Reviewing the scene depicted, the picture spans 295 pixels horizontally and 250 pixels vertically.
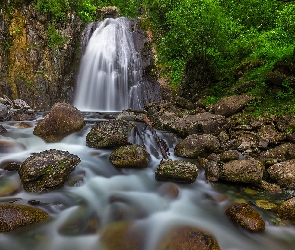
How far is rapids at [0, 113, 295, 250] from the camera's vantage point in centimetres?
381

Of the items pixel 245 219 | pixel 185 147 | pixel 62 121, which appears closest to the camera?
pixel 245 219

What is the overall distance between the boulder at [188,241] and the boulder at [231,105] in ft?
17.5

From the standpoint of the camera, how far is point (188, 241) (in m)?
3.53

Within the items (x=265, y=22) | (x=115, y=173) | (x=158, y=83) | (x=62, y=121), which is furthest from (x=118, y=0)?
(x=115, y=173)

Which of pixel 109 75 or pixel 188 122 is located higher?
pixel 109 75

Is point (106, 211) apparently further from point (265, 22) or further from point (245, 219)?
point (265, 22)

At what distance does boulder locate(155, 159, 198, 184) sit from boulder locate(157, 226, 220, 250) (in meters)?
1.57

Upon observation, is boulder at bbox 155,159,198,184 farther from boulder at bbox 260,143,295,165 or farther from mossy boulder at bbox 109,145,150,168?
boulder at bbox 260,143,295,165

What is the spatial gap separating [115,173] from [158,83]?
8.33 meters

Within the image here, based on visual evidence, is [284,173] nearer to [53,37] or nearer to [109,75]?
[109,75]

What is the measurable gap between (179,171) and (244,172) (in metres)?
1.39

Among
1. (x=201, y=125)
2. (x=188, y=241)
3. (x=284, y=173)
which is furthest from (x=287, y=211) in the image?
(x=201, y=125)

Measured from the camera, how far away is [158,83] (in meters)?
13.4

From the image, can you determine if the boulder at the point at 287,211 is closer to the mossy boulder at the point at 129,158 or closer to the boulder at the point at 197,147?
the boulder at the point at 197,147
